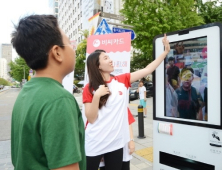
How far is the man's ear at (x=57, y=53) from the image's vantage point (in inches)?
35.9

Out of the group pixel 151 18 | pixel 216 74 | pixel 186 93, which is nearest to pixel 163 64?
pixel 186 93

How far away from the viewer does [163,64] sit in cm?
181

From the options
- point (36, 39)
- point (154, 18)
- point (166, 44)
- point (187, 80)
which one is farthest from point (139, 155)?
point (154, 18)

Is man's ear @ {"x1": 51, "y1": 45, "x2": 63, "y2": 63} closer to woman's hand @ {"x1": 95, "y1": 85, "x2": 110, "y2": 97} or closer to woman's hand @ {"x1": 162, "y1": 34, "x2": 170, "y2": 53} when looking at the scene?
woman's hand @ {"x1": 95, "y1": 85, "x2": 110, "y2": 97}

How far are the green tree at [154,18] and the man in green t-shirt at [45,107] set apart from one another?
11.6 m

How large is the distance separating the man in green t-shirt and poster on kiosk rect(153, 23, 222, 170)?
102 cm

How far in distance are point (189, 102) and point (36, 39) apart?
134cm

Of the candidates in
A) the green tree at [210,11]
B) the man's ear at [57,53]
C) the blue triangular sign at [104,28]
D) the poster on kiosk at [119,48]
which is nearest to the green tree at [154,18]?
the green tree at [210,11]

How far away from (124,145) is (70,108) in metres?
1.19

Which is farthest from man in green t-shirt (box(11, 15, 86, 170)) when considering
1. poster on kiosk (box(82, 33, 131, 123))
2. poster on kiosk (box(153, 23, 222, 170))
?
poster on kiosk (box(82, 33, 131, 123))

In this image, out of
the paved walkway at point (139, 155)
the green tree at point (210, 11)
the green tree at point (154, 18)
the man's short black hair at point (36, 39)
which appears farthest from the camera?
the green tree at point (210, 11)

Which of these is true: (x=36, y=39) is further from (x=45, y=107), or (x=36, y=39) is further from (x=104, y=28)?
(x=104, y=28)

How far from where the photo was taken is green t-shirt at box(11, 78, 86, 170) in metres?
0.78

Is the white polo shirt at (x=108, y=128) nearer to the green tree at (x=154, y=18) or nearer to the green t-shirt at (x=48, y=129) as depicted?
the green t-shirt at (x=48, y=129)
